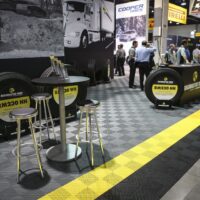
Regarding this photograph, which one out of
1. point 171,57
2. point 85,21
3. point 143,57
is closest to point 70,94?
point 143,57

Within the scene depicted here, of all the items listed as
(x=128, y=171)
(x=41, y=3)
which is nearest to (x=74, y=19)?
(x=41, y=3)

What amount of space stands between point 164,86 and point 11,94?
10.0ft

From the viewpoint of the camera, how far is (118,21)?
13.0 meters

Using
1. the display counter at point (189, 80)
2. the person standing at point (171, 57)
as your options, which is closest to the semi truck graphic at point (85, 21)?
the person standing at point (171, 57)

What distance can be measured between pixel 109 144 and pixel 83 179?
35.7 inches

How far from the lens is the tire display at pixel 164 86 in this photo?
485cm

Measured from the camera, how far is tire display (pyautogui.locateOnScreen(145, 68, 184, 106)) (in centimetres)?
485

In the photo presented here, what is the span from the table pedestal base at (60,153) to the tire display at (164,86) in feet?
8.36

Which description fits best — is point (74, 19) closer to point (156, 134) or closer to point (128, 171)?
point (156, 134)

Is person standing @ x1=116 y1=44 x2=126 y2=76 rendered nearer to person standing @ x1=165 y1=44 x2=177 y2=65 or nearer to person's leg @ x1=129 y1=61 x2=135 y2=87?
person standing @ x1=165 y1=44 x2=177 y2=65

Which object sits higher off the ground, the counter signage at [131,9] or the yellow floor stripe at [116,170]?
the counter signage at [131,9]

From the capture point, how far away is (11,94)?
3.34m

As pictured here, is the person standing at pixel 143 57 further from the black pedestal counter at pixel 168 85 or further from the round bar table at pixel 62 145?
the round bar table at pixel 62 145

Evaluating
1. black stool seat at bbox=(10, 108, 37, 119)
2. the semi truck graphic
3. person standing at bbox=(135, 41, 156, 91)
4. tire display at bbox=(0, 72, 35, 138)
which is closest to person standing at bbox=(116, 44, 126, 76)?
the semi truck graphic
